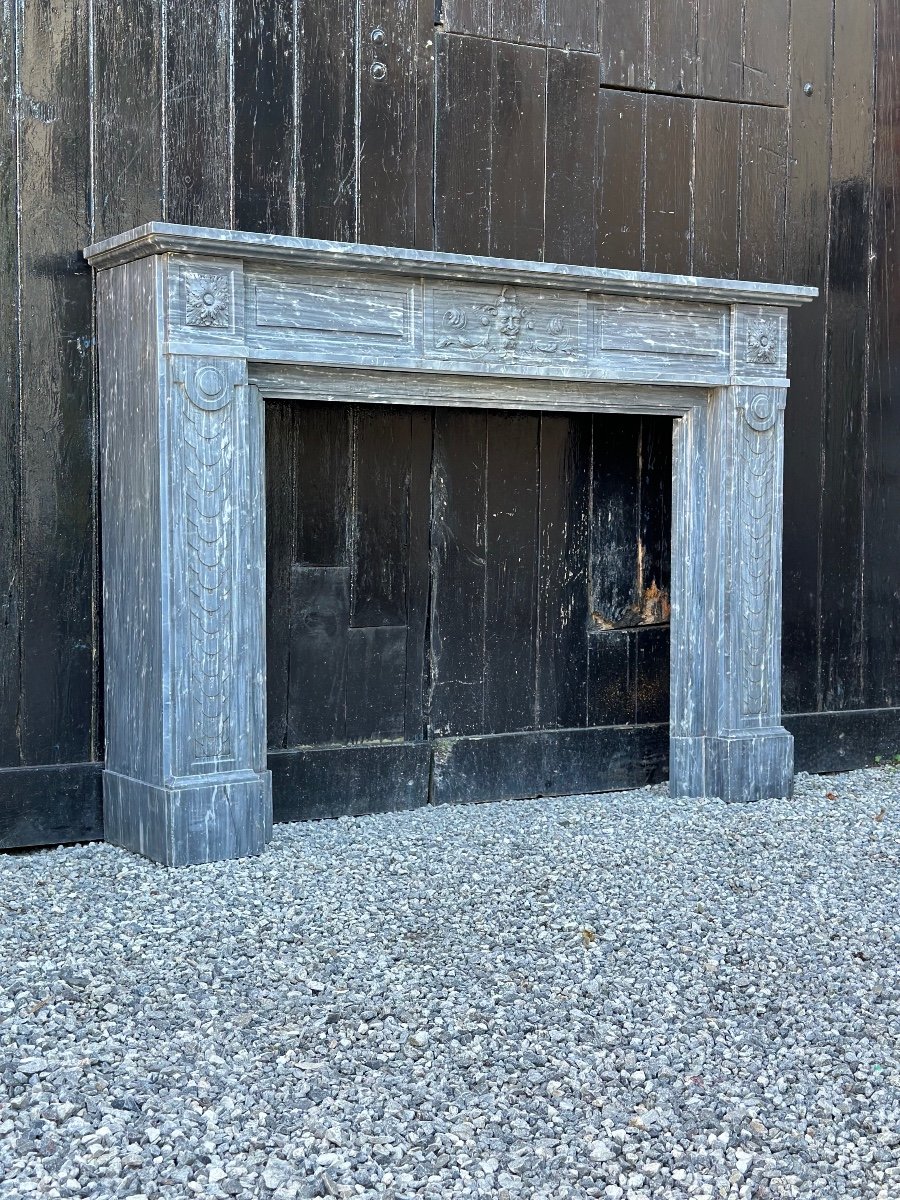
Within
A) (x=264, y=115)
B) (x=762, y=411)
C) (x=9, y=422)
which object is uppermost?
(x=264, y=115)

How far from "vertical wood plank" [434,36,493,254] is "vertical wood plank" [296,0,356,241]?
0.31 meters

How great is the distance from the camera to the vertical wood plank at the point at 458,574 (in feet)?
14.6

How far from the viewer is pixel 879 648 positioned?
213 inches

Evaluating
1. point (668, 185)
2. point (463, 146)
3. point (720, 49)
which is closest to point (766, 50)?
point (720, 49)

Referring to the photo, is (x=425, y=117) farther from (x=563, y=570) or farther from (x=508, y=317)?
(x=563, y=570)

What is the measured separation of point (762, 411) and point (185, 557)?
79.7 inches

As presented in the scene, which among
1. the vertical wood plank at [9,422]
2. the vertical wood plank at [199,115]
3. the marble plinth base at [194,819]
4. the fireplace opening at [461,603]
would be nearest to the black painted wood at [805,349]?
the fireplace opening at [461,603]

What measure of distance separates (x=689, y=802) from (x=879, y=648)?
A: 1401 mm

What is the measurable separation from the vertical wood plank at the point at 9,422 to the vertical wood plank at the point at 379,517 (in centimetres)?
102

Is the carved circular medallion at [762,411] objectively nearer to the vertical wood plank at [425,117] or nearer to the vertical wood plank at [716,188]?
the vertical wood plank at [716,188]

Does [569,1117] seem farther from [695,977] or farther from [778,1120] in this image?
[695,977]

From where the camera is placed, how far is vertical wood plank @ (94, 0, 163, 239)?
382cm

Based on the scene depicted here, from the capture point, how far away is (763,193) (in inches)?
197

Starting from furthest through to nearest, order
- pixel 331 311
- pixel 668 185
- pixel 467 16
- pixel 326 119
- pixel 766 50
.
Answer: pixel 766 50, pixel 668 185, pixel 467 16, pixel 326 119, pixel 331 311
